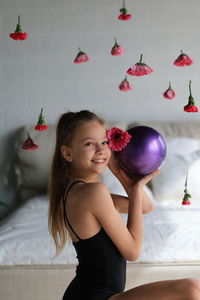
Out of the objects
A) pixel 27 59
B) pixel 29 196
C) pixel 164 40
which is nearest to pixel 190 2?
pixel 164 40

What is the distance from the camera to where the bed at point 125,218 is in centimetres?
220

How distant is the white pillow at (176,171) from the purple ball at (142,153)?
64.0 inches

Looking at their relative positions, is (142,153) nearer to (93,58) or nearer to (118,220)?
(118,220)

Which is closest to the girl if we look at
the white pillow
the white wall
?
the white pillow

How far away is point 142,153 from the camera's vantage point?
153cm

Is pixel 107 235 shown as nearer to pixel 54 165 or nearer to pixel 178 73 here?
pixel 54 165

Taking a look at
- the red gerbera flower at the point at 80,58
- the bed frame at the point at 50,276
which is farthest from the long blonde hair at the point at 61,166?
the red gerbera flower at the point at 80,58

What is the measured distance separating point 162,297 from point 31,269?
3.05ft

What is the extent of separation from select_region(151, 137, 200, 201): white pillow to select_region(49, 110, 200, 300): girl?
1632 mm

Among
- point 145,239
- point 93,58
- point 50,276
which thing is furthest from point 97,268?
point 93,58

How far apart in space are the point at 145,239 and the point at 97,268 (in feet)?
3.08

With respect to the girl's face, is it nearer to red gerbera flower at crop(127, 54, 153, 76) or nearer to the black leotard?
the black leotard

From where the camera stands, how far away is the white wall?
3520 millimetres

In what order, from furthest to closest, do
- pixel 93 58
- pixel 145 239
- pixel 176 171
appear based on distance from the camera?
pixel 93 58
pixel 176 171
pixel 145 239
